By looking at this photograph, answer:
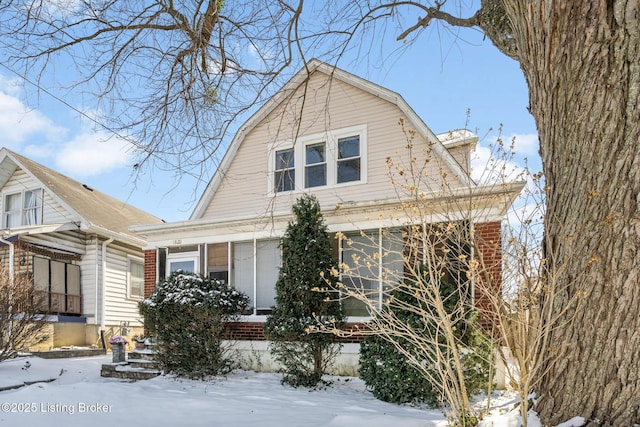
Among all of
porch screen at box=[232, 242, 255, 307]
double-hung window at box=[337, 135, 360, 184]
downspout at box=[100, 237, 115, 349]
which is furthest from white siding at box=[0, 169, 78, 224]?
double-hung window at box=[337, 135, 360, 184]

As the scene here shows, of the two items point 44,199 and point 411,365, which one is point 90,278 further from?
point 411,365

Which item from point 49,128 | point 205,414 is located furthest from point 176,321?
point 49,128

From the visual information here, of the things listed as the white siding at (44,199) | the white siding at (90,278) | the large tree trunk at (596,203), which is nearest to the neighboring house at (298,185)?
the white siding at (90,278)

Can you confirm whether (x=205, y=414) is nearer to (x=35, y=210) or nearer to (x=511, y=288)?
(x=511, y=288)

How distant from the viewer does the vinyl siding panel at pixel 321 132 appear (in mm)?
11141

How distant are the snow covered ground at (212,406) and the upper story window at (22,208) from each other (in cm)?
891

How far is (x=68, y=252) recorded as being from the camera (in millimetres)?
15398

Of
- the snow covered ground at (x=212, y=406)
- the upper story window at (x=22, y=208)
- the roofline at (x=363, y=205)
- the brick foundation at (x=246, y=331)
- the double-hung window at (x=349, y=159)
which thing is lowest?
the snow covered ground at (x=212, y=406)

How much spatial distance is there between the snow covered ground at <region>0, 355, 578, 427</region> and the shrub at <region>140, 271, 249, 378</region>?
1.17ft

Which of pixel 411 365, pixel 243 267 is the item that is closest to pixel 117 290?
pixel 243 267

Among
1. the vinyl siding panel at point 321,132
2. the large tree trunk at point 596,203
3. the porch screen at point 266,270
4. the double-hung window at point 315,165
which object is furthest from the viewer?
the double-hung window at point 315,165

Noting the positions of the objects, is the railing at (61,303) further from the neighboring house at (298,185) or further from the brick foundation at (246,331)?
the brick foundation at (246,331)

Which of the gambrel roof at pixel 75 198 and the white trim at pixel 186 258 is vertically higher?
the gambrel roof at pixel 75 198

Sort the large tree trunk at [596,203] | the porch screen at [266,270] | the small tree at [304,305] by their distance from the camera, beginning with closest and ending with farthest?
the large tree trunk at [596,203]
the small tree at [304,305]
the porch screen at [266,270]
